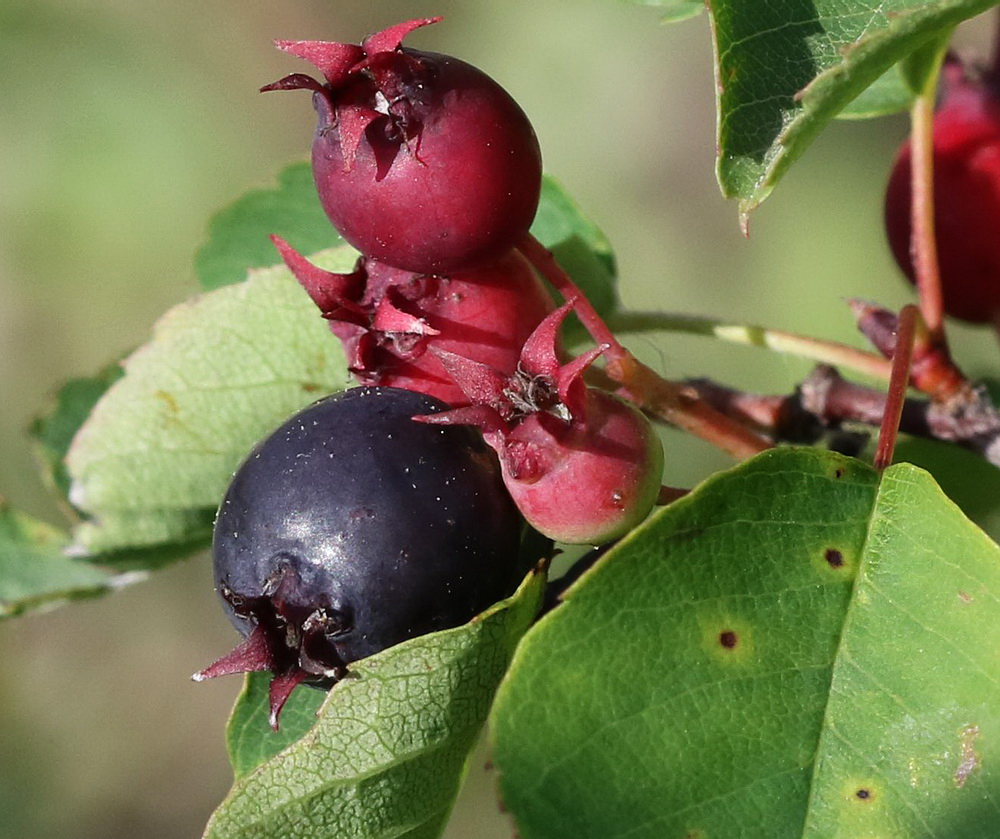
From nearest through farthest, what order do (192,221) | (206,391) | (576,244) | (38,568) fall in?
(206,391)
(576,244)
(38,568)
(192,221)

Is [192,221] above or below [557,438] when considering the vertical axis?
below

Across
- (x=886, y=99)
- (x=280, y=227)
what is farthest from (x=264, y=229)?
(x=886, y=99)

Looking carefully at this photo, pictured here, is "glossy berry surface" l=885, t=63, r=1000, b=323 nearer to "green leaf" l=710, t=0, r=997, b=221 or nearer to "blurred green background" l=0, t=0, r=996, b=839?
"green leaf" l=710, t=0, r=997, b=221

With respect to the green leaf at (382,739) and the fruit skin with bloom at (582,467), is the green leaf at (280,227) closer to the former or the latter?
the fruit skin with bloom at (582,467)

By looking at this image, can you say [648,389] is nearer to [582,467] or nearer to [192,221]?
[582,467]

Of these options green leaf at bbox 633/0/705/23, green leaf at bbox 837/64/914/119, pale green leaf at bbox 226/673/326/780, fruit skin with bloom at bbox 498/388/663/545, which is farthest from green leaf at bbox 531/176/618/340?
pale green leaf at bbox 226/673/326/780

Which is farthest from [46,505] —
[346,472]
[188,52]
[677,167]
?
[346,472]
